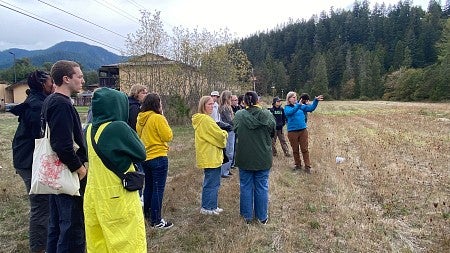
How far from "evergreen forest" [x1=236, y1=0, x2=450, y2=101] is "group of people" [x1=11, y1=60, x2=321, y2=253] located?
6386 centimetres

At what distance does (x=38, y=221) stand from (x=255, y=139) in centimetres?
297

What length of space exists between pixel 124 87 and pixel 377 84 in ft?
233

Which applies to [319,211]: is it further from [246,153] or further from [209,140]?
[209,140]

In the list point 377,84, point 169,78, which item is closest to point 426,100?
point 377,84

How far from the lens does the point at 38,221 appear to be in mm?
4023

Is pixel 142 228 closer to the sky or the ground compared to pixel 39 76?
closer to the ground

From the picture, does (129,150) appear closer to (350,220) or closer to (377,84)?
(350,220)

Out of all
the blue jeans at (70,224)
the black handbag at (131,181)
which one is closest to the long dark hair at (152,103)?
the blue jeans at (70,224)

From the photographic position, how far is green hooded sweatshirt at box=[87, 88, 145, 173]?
279 centimetres

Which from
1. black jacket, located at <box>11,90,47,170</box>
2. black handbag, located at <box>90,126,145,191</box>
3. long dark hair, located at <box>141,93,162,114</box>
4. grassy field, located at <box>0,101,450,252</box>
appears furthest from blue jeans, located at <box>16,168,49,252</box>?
long dark hair, located at <box>141,93,162,114</box>

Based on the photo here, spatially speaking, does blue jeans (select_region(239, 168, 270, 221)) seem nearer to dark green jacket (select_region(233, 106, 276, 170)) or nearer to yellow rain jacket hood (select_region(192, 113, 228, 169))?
dark green jacket (select_region(233, 106, 276, 170))

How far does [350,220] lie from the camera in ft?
17.5

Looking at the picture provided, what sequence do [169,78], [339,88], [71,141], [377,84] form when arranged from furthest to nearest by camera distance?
[339,88], [377,84], [169,78], [71,141]

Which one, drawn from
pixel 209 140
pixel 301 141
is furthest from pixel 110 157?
pixel 301 141
